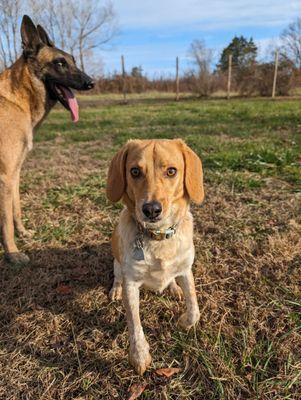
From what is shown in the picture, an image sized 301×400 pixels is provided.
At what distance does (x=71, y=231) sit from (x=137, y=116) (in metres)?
9.06

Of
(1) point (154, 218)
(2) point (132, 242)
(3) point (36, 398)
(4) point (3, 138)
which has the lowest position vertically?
(3) point (36, 398)

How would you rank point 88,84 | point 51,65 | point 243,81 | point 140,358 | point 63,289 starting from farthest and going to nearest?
point 243,81
point 88,84
point 51,65
point 63,289
point 140,358

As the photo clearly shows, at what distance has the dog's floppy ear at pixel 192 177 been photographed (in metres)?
2.22

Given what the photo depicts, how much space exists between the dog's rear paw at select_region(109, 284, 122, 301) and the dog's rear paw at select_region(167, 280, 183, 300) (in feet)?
1.36

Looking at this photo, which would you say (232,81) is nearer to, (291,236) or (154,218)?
(291,236)

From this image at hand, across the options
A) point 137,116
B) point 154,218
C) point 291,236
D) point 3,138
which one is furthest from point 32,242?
point 137,116

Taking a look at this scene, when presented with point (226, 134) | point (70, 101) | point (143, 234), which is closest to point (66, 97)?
point (70, 101)

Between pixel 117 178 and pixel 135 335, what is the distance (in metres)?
1.02

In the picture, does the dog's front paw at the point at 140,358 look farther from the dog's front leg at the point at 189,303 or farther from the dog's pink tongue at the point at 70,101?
the dog's pink tongue at the point at 70,101

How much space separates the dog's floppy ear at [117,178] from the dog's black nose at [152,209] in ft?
1.19

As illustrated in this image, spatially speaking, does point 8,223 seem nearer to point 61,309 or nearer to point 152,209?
point 61,309

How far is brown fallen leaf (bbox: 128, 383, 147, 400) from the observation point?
194 centimetres

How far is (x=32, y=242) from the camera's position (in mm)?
3604

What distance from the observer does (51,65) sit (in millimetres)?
3570
